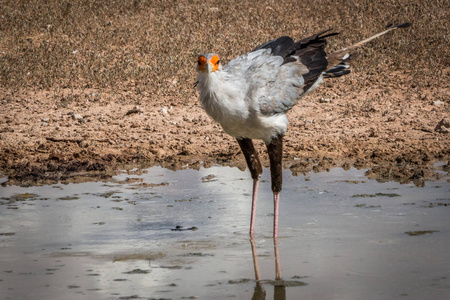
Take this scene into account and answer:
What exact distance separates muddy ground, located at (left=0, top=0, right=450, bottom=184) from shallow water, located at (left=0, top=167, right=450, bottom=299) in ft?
2.84

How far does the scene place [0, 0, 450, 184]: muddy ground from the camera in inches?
351

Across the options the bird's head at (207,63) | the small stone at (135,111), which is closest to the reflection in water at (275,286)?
the bird's head at (207,63)

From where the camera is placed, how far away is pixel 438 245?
17.6 ft

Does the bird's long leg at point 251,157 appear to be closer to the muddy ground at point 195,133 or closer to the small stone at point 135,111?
the muddy ground at point 195,133

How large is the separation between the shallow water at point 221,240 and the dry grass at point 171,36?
3.86m

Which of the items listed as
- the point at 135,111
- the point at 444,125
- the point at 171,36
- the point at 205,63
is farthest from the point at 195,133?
the point at 205,63

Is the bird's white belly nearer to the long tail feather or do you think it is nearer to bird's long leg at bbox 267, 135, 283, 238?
bird's long leg at bbox 267, 135, 283, 238

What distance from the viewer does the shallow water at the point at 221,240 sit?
461cm

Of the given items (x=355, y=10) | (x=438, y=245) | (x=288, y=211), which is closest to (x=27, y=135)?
(x=288, y=211)

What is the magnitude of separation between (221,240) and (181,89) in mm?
5685

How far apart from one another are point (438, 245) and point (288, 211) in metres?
1.62

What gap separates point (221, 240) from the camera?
5.76 m

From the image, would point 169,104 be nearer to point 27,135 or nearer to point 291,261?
point 27,135

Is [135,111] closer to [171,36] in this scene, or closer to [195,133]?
[195,133]
